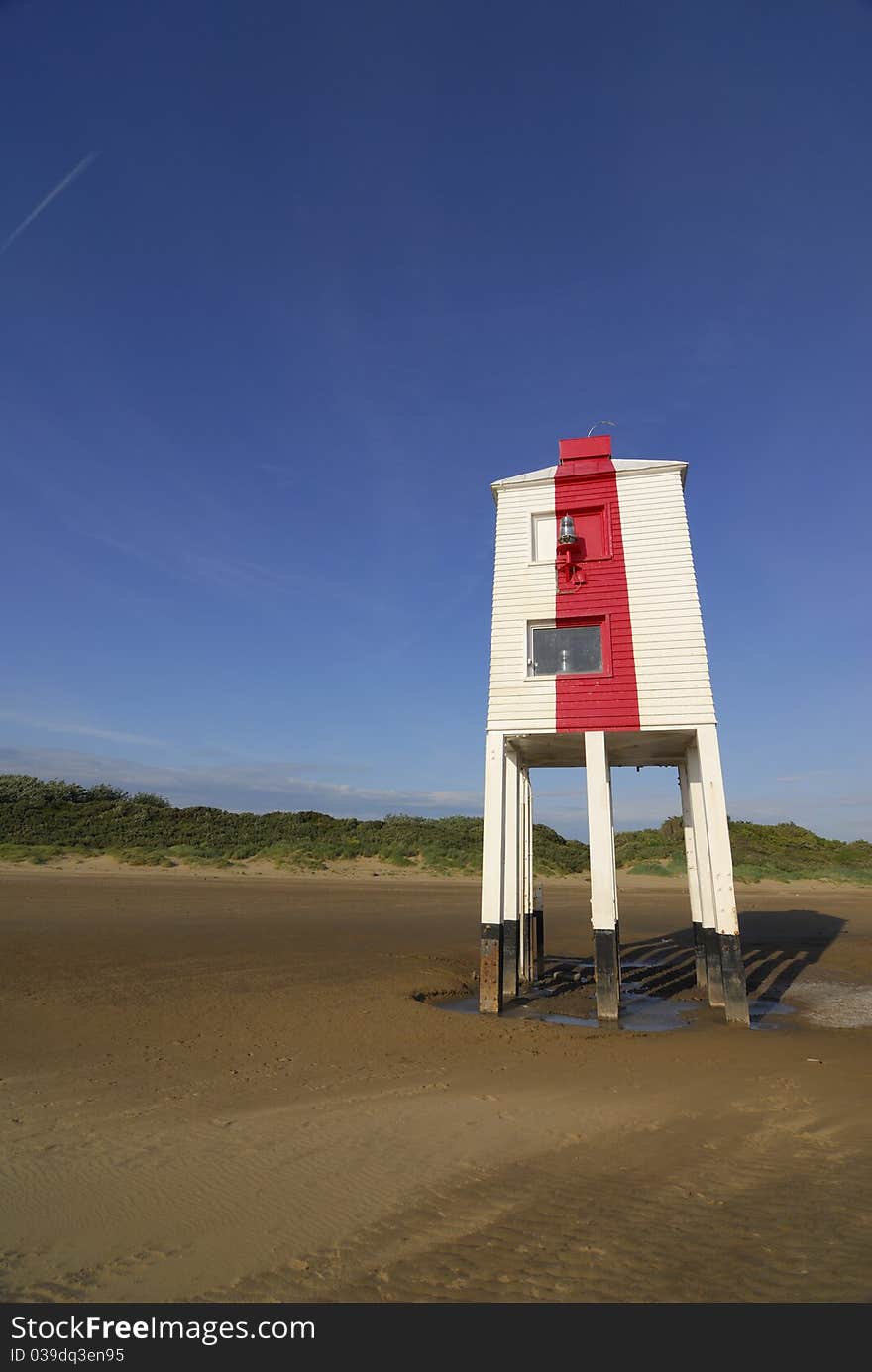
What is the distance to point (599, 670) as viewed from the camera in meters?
14.3

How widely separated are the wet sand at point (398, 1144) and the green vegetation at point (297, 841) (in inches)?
1006

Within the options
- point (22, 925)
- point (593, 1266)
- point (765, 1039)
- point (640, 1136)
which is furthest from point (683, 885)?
point (593, 1266)

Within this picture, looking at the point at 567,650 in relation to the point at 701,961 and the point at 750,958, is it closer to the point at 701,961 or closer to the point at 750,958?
the point at 701,961

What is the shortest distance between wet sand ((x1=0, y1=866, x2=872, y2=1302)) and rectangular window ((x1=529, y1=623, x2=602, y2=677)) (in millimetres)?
6685

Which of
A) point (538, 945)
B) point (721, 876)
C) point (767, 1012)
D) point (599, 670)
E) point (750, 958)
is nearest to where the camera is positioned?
point (721, 876)

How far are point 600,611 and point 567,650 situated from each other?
1.08m

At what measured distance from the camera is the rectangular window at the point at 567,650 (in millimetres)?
14438

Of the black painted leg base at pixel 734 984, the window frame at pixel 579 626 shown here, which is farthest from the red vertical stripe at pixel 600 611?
the black painted leg base at pixel 734 984

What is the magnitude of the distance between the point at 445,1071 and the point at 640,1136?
315cm

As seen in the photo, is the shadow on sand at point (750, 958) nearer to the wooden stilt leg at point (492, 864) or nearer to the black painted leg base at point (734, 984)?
the black painted leg base at point (734, 984)

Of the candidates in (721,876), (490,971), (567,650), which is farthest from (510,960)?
(567,650)

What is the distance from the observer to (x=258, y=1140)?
6523 mm

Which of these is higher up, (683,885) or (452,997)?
(683,885)
